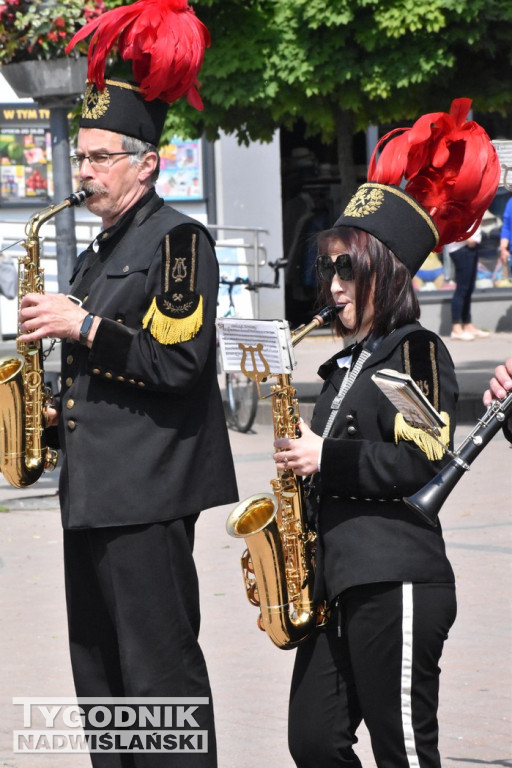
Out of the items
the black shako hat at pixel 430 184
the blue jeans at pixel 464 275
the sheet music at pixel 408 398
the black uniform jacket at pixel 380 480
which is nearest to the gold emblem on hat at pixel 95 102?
the black shako hat at pixel 430 184

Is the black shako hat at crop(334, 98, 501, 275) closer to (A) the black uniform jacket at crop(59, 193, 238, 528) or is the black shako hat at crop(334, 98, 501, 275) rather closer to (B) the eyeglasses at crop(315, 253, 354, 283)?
(B) the eyeglasses at crop(315, 253, 354, 283)

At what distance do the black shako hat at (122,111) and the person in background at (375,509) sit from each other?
25.7 inches

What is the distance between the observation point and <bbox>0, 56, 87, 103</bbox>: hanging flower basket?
867 cm

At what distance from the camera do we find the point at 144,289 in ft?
11.7

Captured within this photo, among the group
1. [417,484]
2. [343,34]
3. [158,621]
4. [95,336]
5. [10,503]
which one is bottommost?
[10,503]

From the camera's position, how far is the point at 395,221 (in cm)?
338

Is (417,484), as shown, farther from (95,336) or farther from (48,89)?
(48,89)

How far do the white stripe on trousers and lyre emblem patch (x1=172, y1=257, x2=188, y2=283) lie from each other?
977 mm

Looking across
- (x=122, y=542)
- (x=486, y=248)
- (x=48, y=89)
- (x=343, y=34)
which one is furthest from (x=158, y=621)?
(x=486, y=248)

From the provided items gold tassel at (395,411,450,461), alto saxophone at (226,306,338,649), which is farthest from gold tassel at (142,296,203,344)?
gold tassel at (395,411,450,461)

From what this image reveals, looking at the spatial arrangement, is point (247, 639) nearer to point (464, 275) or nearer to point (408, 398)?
point (408, 398)

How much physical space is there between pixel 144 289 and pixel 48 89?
18.1 feet

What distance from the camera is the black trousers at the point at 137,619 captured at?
3543mm

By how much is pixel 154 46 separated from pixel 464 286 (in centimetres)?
1259
